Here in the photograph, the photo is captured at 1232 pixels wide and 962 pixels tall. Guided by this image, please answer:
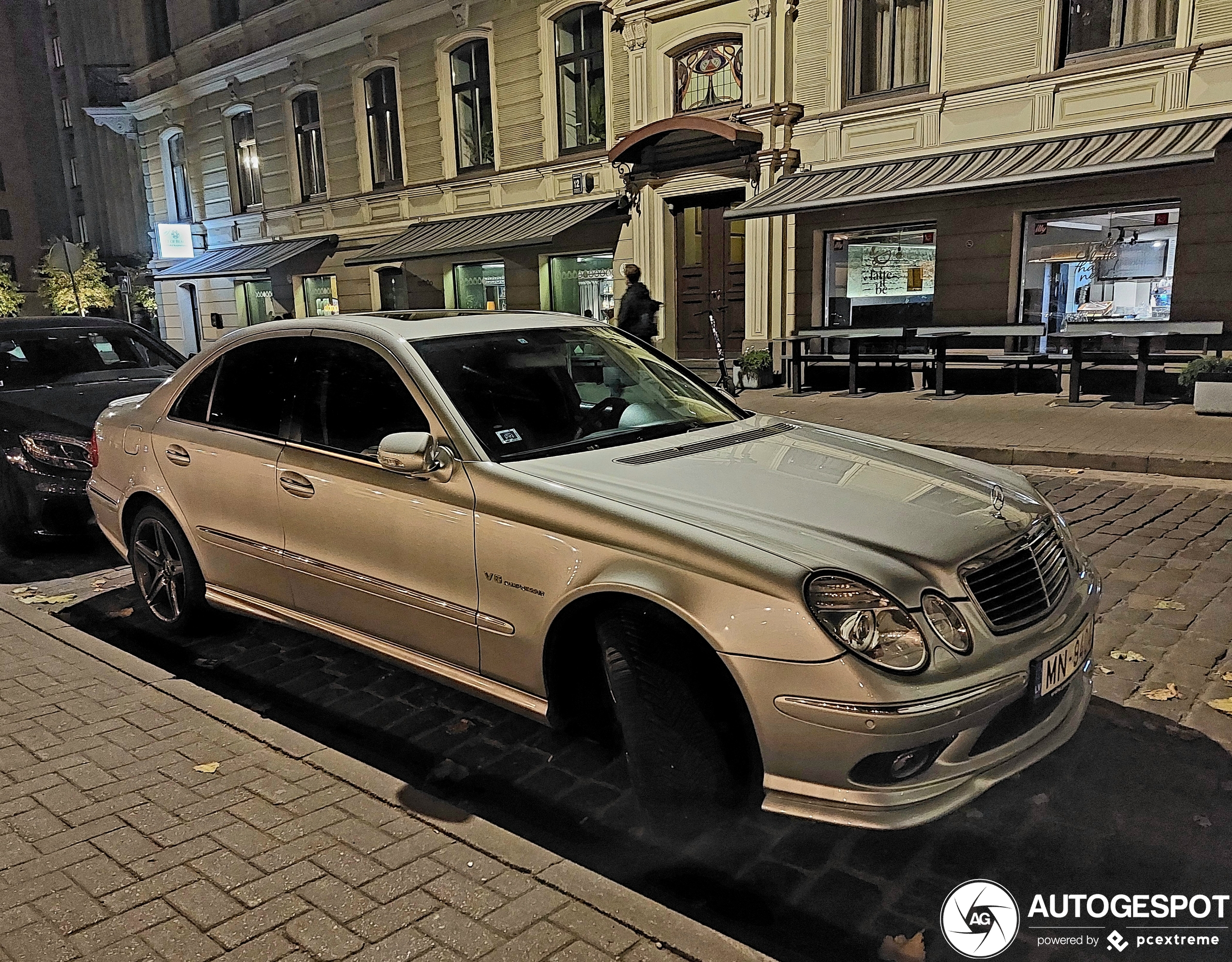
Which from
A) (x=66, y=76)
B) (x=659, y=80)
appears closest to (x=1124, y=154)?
(x=659, y=80)

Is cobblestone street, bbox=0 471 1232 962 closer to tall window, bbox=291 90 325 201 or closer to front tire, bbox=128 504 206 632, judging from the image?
front tire, bbox=128 504 206 632

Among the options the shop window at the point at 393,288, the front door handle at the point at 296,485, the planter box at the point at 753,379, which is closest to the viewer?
the front door handle at the point at 296,485

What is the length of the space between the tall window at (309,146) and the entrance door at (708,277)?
11.2m

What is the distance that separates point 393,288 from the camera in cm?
2264

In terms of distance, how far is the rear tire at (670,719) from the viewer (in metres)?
2.71

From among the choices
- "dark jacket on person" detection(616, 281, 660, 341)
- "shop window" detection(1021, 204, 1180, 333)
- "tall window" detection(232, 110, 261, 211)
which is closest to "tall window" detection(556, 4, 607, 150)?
"dark jacket on person" detection(616, 281, 660, 341)

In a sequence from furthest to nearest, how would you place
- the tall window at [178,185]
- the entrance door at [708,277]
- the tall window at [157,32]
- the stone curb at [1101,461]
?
the tall window at [178,185] < the tall window at [157,32] < the entrance door at [708,277] < the stone curb at [1101,461]

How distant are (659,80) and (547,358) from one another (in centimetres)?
1450

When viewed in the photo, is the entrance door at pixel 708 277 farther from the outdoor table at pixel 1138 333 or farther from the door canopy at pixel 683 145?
the outdoor table at pixel 1138 333

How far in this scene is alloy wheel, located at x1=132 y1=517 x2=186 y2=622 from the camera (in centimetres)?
473

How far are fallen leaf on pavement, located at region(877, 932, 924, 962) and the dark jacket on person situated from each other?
1095 centimetres

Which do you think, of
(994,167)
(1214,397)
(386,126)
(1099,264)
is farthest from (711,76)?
(1214,397)

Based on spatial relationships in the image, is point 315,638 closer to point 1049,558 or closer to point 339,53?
point 1049,558

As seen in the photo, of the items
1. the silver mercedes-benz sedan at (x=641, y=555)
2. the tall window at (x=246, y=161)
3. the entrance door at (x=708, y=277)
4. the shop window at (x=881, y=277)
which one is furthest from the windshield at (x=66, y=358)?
the tall window at (x=246, y=161)
